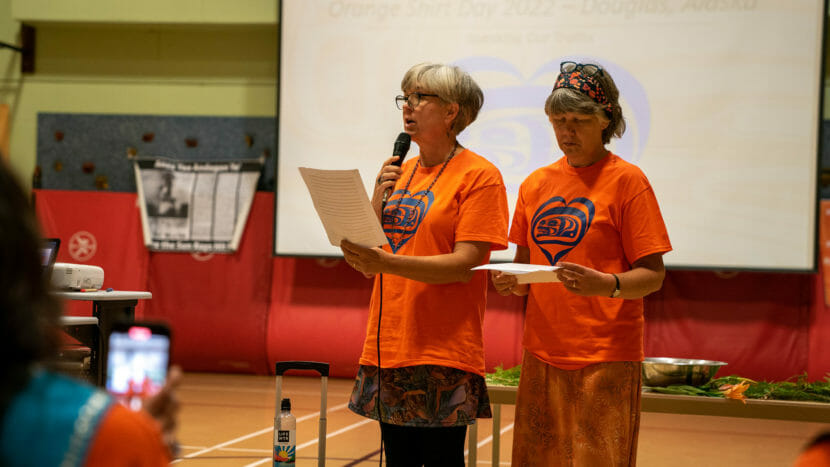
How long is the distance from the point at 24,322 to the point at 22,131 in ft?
25.8

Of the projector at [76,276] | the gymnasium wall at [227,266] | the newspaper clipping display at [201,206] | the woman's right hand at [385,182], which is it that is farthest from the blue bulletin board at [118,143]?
the woman's right hand at [385,182]

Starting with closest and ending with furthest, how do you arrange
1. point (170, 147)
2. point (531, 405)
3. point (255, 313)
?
1. point (531, 405)
2. point (255, 313)
3. point (170, 147)

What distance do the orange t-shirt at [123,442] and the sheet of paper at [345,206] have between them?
4.26 feet

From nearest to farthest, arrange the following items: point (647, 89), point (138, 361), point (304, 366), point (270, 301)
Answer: point (138, 361) → point (304, 366) → point (647, 89) → point (270, 301)

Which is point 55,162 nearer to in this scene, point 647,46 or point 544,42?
point 544,42

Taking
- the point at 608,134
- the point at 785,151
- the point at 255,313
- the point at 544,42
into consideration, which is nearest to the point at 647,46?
the point at 544,42

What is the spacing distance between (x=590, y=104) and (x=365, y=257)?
2.31 ft

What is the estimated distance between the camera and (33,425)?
70cm

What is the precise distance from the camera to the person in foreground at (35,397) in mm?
703

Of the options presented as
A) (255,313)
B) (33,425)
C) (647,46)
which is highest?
(647,46)

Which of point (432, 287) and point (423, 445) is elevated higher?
point (432, 287)

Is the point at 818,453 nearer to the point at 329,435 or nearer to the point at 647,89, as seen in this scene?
the point at 329,435

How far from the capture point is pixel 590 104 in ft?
7.15

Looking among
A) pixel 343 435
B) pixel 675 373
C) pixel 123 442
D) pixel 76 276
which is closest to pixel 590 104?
pixel 675 373
